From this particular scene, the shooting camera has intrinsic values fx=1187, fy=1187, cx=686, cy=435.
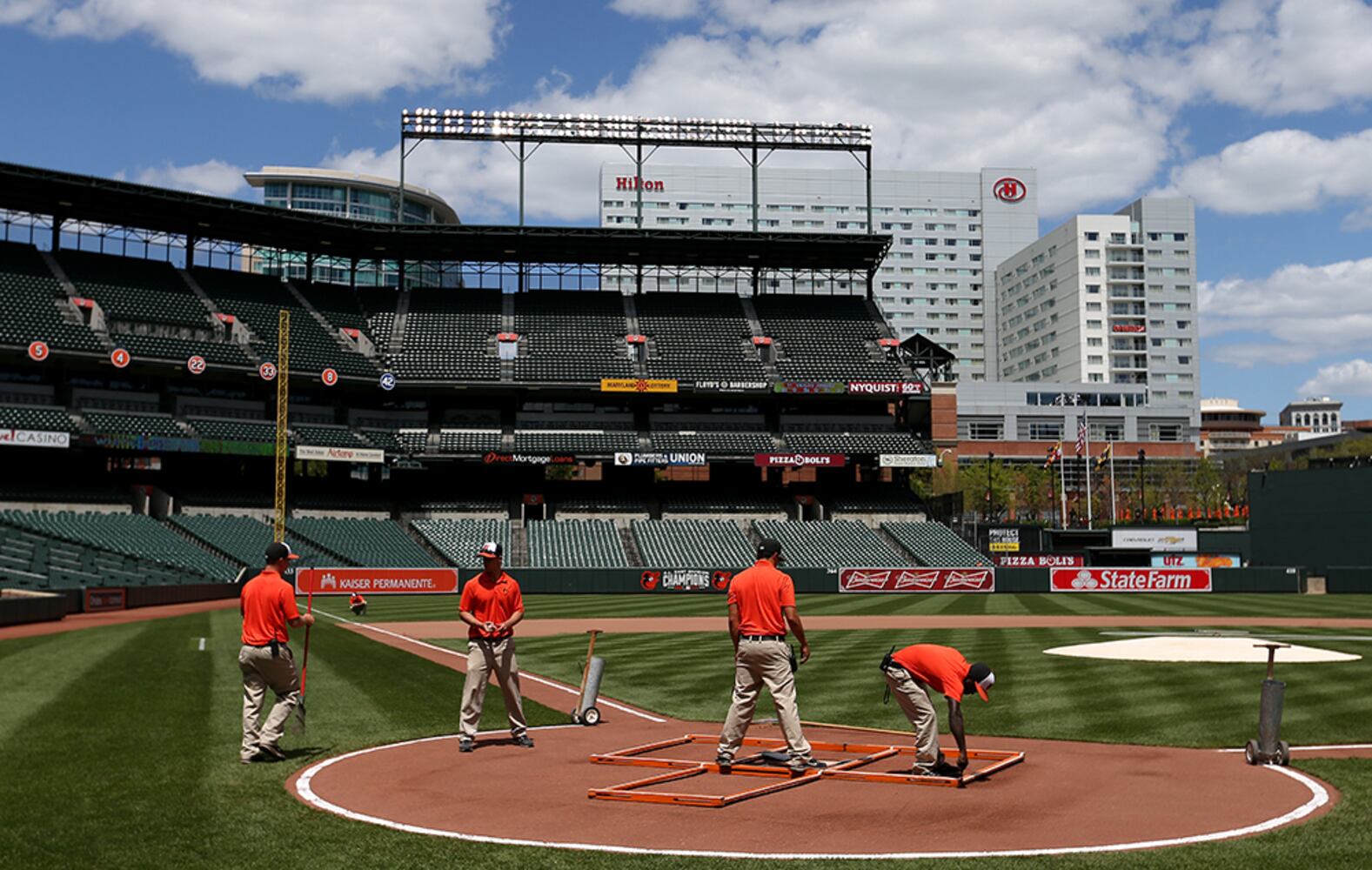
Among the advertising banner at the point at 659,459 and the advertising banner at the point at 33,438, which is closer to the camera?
the advertising banner at the point at 33,438

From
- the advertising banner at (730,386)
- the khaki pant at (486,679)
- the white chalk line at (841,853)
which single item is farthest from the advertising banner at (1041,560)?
the white chalk line at (841,853)

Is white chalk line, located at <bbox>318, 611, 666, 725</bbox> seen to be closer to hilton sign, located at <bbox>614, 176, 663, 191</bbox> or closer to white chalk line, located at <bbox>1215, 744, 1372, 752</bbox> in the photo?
white chalk line, located at <bbox>1215, 744, 1372, 752</bbox>

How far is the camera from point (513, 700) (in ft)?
49.5

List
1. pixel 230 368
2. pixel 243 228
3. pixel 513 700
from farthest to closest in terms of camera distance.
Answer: pixel 243 228
pixel 230 368
pixel 513 700

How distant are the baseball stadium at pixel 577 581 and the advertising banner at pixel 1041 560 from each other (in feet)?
1.36

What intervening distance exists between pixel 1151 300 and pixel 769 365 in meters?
109

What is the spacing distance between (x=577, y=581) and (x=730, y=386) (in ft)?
71.5

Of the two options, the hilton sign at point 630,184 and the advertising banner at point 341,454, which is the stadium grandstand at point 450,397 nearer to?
the advertising banner at point 341,454

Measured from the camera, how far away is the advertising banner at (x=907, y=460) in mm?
78188

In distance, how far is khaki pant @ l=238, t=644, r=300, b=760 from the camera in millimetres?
13367

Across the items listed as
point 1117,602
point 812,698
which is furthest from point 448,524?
point 812,698

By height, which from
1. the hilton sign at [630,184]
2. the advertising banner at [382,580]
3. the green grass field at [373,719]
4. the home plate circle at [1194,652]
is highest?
the hilton sign at [630,184]

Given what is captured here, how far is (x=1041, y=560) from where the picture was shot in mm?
69500

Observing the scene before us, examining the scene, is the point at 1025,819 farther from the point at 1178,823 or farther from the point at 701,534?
the point at 701,534
